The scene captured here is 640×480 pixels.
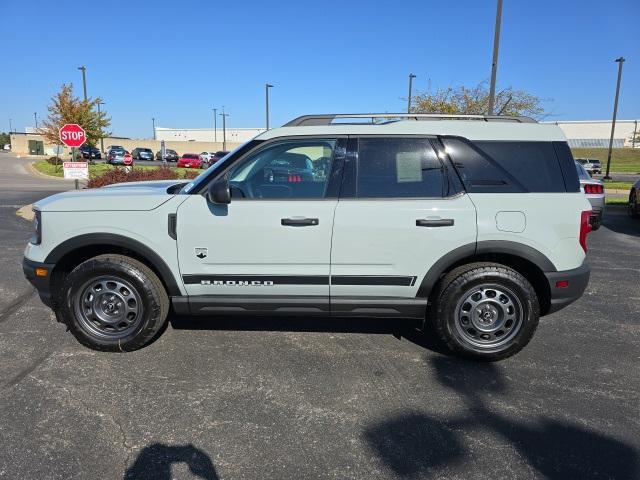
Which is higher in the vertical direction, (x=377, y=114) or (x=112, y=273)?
(x=377, y=114)

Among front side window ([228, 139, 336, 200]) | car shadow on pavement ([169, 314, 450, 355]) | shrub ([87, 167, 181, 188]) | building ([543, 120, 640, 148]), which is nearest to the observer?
front side window ([228, 139, 336, 200])

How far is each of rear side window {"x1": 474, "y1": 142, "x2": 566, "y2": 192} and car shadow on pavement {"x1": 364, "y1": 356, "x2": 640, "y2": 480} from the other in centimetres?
167

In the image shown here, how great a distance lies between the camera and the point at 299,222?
3631 millimetres

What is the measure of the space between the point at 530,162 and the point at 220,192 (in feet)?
7.77

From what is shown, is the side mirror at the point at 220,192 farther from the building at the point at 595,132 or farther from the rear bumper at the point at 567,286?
the building at the point at 595,132

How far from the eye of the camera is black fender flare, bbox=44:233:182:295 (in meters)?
3.73

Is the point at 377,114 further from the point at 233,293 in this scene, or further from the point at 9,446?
the point at 9,446

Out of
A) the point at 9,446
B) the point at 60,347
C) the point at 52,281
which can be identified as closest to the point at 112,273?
the point at 52,281

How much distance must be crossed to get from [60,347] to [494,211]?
368cm

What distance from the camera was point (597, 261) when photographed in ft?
24.6

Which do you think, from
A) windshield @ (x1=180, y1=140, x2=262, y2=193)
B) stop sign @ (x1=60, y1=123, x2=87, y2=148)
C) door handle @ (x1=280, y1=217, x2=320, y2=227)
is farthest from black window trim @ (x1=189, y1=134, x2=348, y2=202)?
stop sign @ (x1=60, y1=123, x2=87, y2=148)

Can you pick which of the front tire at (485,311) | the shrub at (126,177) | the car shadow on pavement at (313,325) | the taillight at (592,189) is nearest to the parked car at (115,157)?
the shrub at (126,177)

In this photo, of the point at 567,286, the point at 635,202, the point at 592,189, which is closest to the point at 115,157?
the point at 635,202

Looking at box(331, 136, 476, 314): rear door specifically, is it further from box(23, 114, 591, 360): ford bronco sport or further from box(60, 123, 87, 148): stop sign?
box(60, 123, 87, 148): stop sign
